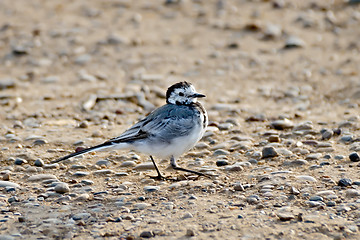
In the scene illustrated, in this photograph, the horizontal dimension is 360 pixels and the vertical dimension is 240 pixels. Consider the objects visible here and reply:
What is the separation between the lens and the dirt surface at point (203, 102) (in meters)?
6.33

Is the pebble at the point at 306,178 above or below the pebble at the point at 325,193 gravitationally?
above

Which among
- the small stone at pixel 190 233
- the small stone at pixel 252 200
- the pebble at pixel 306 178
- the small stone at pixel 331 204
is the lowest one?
the small stone at pixel 190 233

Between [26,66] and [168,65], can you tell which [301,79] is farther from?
[26,66]

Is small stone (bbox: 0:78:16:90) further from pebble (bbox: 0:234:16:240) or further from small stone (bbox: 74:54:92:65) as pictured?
pebble (bbox: 0:234:16:240)

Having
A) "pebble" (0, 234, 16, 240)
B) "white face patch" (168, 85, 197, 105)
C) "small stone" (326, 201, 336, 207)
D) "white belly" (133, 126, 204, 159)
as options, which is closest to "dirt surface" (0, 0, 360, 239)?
"small stone" (326, 201, 336, 207)

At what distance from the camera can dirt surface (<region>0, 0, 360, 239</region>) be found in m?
6.33

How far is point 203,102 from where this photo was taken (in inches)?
436

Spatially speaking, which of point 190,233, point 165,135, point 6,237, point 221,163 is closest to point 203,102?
point 221,163

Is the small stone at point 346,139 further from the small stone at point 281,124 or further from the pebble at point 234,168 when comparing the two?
the pebble at point 234,168

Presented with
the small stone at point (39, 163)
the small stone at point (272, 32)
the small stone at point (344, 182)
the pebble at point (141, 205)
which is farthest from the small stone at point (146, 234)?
the small stone at point (272, 32)

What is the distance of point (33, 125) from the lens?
9.70 meters

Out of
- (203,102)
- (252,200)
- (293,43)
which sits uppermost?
(293,43)

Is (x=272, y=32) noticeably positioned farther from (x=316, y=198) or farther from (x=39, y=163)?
(x=316, y=198)

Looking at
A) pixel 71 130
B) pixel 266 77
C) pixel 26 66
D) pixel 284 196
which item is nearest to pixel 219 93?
pixel 266 77
